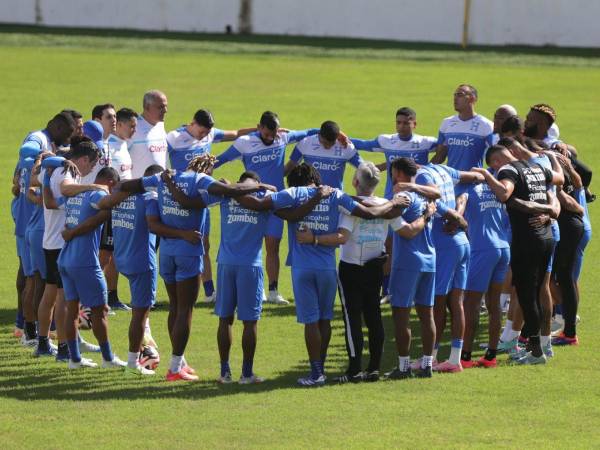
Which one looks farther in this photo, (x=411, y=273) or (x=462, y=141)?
(x=462, y=141)

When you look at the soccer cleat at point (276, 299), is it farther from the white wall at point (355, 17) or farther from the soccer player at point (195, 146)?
the white wall at point (355, 17)

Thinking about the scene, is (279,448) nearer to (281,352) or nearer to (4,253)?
(281,352)

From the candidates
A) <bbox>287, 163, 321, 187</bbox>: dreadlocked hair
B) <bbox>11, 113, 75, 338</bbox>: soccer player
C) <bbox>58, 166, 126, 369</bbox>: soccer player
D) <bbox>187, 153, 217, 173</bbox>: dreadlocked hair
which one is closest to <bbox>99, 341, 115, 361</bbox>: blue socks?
<bbox>58, 166, 126, 369</bbox>: soccer player

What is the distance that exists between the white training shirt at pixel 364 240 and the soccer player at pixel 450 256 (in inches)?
26.4

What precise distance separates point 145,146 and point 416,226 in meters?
4.48

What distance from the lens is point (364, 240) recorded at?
11094 mm

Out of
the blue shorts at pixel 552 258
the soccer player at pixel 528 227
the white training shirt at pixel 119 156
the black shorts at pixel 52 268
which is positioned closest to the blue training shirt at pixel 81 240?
the black shorts at pixel 52 268

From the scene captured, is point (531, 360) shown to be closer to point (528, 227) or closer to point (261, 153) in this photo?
point (528, 227)

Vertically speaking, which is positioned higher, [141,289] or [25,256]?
[141,289]

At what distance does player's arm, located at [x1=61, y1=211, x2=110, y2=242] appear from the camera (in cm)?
1130

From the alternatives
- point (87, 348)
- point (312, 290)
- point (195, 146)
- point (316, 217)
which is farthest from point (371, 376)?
point (195, 146)

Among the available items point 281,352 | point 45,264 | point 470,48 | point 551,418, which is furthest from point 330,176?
point 470,48

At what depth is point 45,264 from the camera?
12180 mm

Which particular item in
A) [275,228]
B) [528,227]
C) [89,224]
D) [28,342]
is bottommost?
[28,342]
